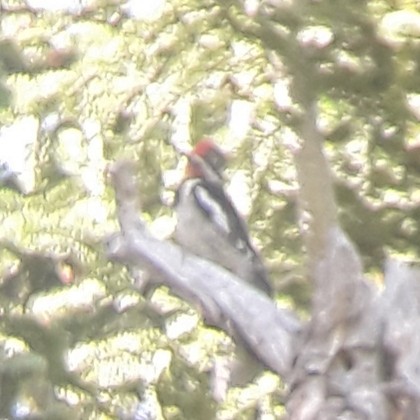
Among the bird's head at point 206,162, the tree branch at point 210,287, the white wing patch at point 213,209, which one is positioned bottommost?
Result: the tree branch at point 210,287

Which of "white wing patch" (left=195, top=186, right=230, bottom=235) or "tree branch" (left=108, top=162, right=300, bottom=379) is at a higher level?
"white wing patch" (left=195, top=186, right=230, bottom=235)

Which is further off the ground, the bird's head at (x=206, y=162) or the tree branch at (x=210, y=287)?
the bird's head at (x=206, y=162)

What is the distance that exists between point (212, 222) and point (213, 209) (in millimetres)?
10

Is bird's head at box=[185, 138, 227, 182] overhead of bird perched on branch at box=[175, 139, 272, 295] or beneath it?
overhead

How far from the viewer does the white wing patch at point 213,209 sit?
2.26 feet

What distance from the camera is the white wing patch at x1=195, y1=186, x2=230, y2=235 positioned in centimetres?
69

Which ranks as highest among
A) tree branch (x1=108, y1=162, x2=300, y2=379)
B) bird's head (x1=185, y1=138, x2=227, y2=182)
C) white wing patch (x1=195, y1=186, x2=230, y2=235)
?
bird's head (x1=185, y1=138, x2=227, y2=182)

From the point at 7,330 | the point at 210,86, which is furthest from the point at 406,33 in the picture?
the point at 7,330

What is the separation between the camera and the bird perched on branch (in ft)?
2.22

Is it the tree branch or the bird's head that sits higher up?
the bird's head

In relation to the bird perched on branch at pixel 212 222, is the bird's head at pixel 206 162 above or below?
above

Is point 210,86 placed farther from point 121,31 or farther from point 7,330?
point 7,330

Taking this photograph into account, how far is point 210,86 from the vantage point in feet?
2.36

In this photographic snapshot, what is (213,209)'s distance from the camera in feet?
2.28
